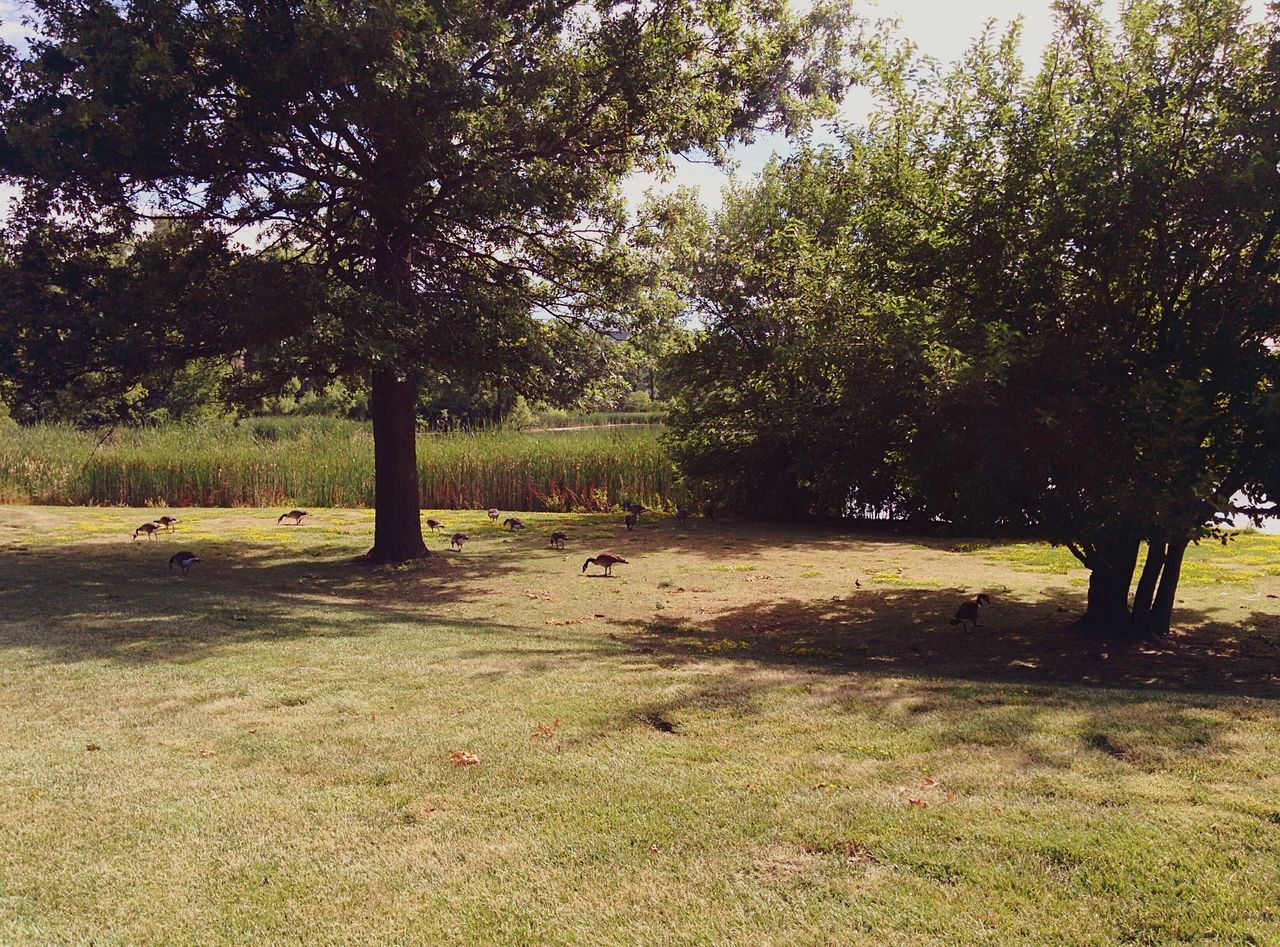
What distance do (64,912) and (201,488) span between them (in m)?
19.4

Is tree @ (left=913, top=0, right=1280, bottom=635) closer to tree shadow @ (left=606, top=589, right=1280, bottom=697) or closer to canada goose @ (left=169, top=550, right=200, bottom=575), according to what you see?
tree shadow @ (left=606, top=589, right=1280, bottom=697)

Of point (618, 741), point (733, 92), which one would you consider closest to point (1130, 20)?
point (733, 92)

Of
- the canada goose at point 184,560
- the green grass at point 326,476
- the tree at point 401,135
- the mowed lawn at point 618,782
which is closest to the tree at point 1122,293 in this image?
the mowed lawn at point 618,782

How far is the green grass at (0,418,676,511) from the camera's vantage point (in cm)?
2070

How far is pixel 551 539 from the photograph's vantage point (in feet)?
47.1

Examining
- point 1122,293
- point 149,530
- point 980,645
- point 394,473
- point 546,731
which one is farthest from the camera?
point 149,530

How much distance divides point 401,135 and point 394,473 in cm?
448

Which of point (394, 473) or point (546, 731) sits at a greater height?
point (394, 473)

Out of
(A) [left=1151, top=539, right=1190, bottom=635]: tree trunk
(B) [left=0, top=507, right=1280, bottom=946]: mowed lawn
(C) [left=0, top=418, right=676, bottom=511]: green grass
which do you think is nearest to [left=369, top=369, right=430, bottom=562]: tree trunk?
(B) [left=0, top=507, right=1280, bottom=946]: mowed lawn

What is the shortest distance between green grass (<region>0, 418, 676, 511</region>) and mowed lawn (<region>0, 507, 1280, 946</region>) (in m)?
11.9

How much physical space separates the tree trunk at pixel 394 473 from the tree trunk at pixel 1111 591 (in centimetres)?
849

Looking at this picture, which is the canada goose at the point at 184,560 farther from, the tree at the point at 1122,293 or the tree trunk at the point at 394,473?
the tree at the point at 1122,293

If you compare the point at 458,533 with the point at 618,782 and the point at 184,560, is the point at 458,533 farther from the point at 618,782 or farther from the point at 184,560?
the point at 618,782

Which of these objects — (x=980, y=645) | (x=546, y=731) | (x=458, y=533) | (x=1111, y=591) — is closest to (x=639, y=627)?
(x=980, y=645)
